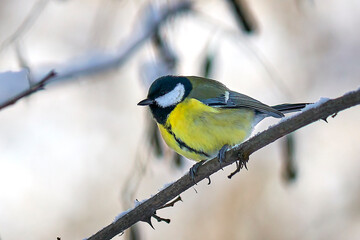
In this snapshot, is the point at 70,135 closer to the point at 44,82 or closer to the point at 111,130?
the point at 111,130

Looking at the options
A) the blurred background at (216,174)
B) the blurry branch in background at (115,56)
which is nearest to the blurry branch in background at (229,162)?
the blurry branch in background at (115,56)

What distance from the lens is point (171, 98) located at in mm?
2352

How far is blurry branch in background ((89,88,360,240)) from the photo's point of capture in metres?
1.32

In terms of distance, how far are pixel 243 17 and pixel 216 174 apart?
100 inches

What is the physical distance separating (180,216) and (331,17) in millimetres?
2237

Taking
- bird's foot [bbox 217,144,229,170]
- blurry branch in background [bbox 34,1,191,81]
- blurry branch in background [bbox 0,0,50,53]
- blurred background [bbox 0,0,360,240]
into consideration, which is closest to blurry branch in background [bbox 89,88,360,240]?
bird's foot [bbox 217,144,229,170]

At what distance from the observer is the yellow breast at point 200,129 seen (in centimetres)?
220

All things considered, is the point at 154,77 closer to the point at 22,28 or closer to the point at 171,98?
the point at 171,98

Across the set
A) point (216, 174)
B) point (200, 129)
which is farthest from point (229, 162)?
point (216, 174)

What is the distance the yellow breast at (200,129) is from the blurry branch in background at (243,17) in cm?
35

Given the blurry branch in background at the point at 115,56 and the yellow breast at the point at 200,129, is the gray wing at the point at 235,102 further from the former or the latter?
the blurry branch in background at the point at 115,56

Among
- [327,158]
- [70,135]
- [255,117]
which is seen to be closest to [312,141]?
[327,158]

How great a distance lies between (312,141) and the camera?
15.8 ft

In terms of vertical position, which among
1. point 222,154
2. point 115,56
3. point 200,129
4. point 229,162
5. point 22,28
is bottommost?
point 229,162
